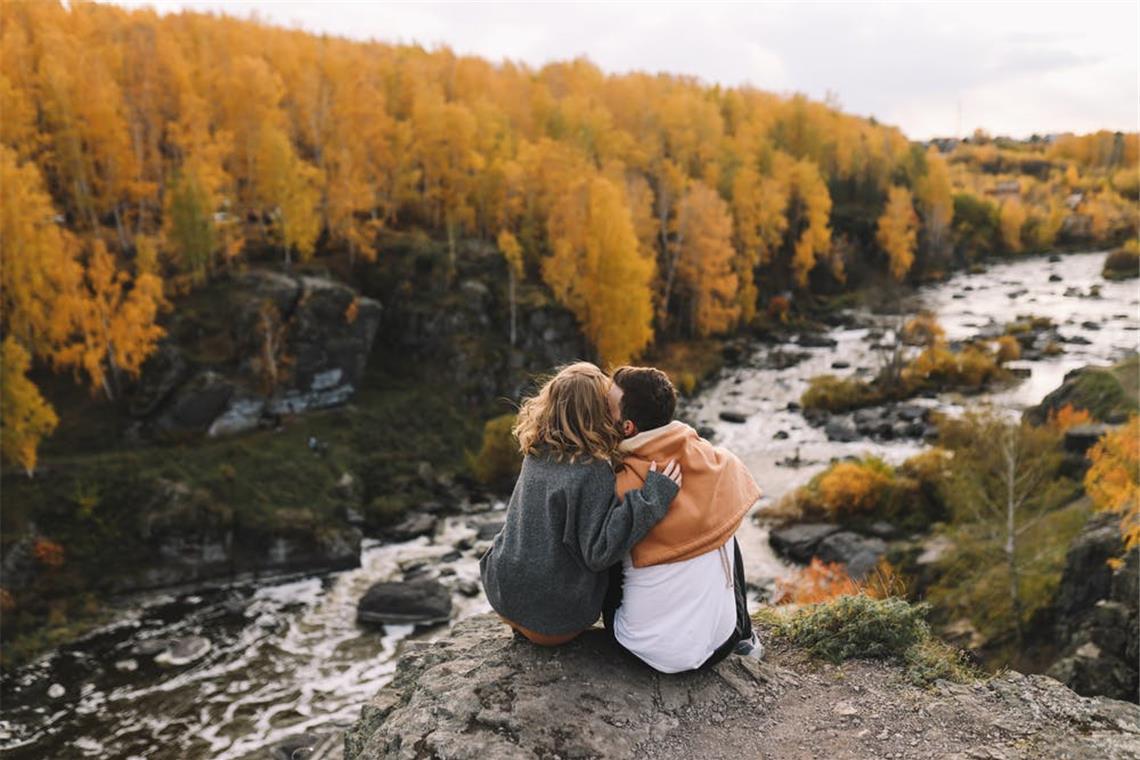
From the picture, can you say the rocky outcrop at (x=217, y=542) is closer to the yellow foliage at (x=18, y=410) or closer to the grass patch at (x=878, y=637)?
the yellow foliage at (x=18, y=410)

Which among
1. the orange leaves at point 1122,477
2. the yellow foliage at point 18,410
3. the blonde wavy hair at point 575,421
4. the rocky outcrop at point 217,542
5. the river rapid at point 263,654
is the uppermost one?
the blonde wavy hair at point 575,421

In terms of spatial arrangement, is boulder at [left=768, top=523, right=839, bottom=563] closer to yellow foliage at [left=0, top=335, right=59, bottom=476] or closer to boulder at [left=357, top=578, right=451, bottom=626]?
boulder at [left=357, top=578, right=451, bottom=626]

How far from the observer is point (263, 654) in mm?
22844

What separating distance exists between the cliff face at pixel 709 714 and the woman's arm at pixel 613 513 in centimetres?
117

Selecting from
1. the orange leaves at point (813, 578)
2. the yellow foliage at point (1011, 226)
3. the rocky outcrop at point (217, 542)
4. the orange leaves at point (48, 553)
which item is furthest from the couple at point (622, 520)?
the yellow foliage at point (1011, 226)

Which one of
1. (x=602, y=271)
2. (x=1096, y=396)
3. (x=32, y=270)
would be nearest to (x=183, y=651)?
(x=32, y=270)

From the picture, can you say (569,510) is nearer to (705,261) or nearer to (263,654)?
(263,654)

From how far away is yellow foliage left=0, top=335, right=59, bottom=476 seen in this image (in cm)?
2747

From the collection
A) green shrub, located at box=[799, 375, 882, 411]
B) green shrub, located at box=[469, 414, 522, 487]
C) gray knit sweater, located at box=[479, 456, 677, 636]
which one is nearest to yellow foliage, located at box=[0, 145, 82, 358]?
green shrub, located at box=[469, 414, 522, 487]

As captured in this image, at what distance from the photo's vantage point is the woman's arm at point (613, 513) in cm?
520

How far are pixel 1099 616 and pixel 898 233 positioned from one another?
71979 millimetres

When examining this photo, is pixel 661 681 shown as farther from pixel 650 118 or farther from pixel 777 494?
pixel 650 118

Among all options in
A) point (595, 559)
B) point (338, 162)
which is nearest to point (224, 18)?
point (338, 162)

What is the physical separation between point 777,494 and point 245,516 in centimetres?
2214
